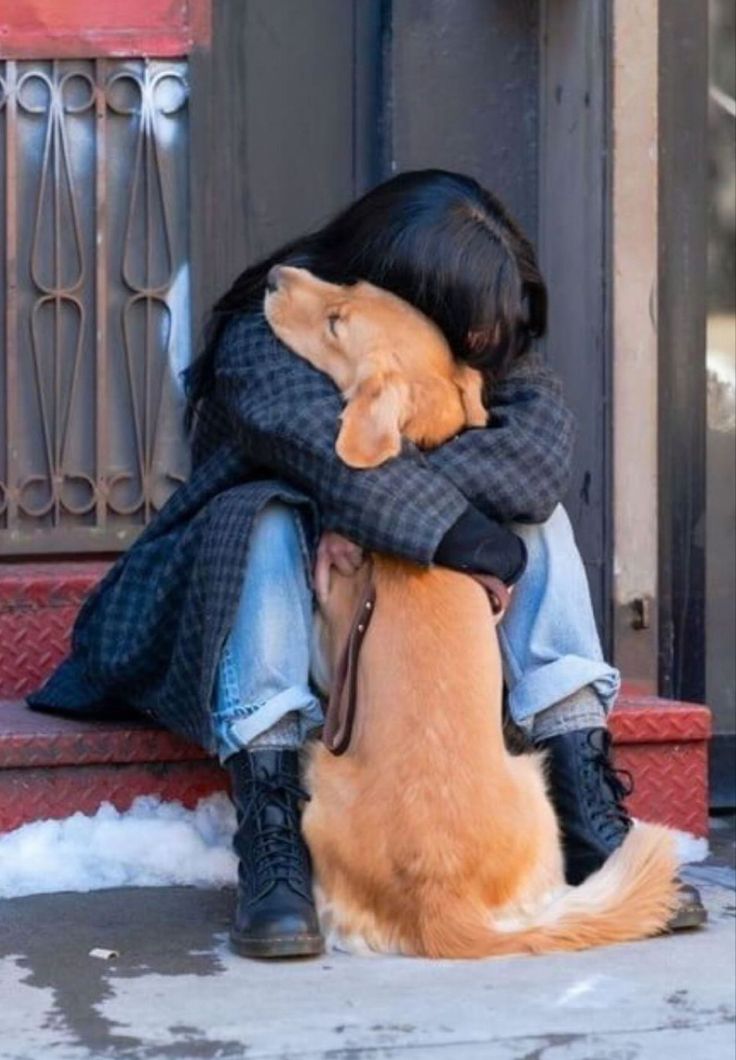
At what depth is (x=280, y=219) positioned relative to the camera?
4.72 m

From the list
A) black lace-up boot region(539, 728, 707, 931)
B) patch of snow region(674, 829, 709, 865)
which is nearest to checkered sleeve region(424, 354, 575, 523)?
black lace-up boot region(539, 728, 707, 931)

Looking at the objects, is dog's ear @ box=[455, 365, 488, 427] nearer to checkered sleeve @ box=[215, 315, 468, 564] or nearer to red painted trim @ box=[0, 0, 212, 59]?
checkered sleeve @ box=[215, 315, 468, 564]

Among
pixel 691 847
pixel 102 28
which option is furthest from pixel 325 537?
pixel 102 28

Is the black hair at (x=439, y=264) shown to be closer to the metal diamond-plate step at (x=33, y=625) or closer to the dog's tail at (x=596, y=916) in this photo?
the metal diamond-plate step at (x=33, y=625)

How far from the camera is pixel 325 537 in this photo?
11.7 feet

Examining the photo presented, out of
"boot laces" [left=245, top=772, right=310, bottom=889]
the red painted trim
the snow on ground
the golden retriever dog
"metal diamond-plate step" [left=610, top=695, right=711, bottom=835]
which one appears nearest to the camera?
the golden retriever dog

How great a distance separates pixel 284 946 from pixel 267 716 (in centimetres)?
37

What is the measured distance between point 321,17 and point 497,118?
0.44 meters

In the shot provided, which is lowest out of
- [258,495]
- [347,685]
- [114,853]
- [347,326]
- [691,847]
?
[691,847]

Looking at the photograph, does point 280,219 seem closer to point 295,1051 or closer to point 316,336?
point 316,336

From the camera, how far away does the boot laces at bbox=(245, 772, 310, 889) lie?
3.47 m

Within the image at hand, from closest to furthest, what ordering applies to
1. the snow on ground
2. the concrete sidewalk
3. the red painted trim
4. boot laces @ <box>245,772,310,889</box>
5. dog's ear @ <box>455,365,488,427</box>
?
the concrete sidewalk → boot laces @ <box>245,772,310,889</box> → dog's ear @ <box>455,365,488,427</box> → the snow on ground → the red painted trim

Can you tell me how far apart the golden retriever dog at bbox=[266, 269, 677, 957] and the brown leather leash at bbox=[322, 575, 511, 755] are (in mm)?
11

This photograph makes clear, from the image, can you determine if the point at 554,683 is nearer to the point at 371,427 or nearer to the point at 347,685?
the point at 347,685
